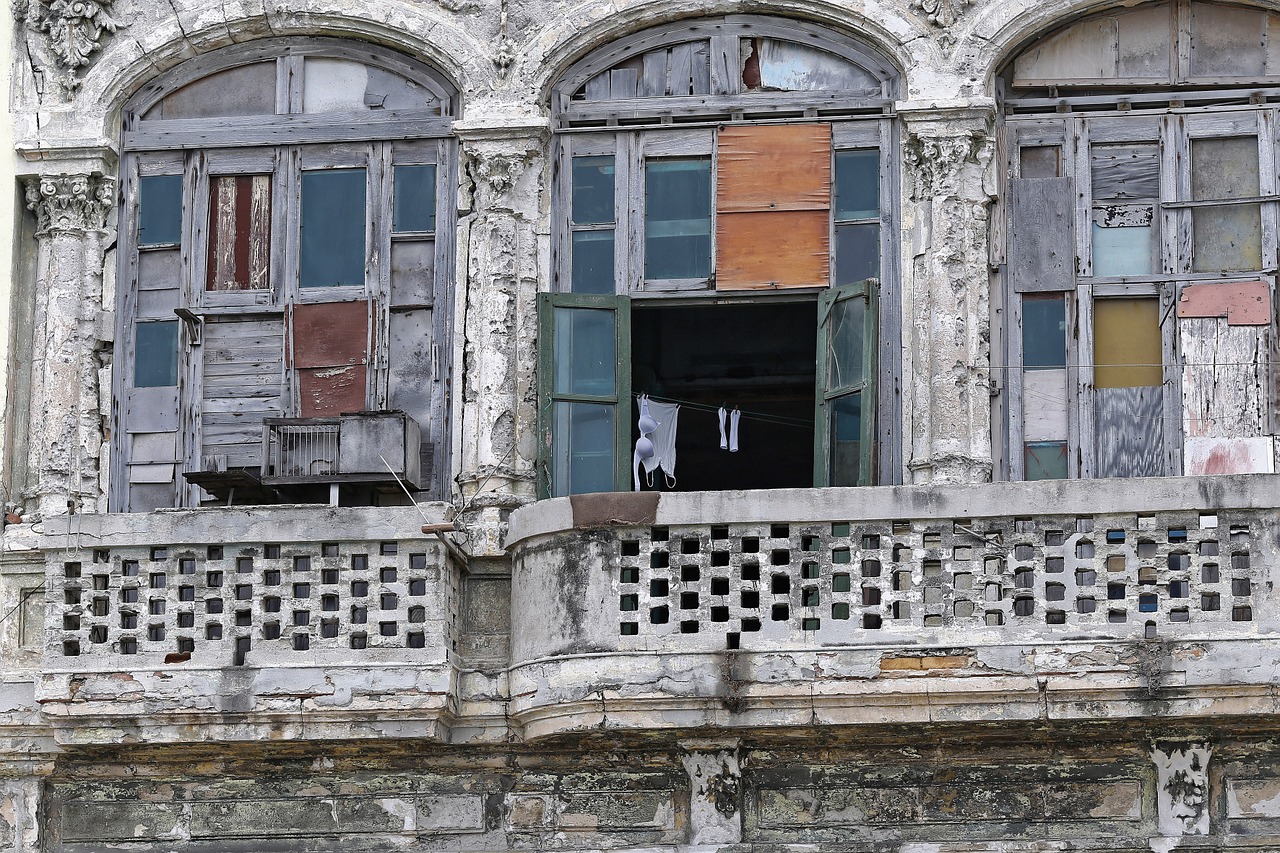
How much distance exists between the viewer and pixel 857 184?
15297 mm

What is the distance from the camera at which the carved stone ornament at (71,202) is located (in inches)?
615

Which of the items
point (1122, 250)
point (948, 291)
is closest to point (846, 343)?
point (948, 291)

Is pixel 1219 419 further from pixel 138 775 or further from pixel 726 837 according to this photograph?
pixel 138 775

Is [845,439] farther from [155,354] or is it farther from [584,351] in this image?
[155,354]

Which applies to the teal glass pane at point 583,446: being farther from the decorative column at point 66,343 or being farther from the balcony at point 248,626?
the decorative column at point 66,343

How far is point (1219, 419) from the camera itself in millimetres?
14688

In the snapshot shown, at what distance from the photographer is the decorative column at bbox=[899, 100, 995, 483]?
48.0ft

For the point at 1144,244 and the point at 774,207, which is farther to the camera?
the point at 774,207

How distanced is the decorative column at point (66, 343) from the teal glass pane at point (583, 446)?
279 centimetres

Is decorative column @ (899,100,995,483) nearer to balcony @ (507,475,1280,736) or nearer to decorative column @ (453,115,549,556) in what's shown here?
balcony @ (507,475,1280,736)

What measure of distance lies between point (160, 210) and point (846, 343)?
14.2 feet

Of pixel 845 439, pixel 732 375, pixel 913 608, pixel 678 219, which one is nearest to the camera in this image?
pixel 913 608

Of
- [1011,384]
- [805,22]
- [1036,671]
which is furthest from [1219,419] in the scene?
[805,22]

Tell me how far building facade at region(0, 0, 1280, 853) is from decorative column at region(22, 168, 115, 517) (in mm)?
32
